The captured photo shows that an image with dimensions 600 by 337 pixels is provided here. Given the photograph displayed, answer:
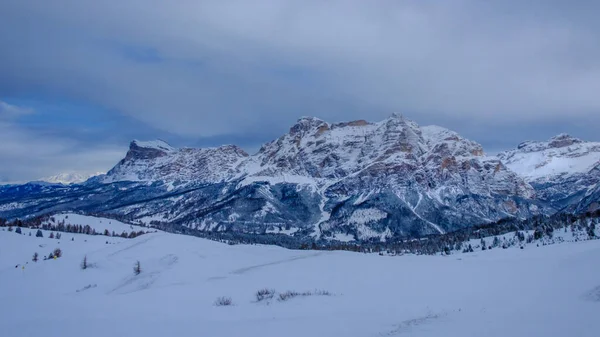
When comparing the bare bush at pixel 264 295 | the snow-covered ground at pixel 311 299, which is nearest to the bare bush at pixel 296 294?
the snow-covered ground at pixel 311 299

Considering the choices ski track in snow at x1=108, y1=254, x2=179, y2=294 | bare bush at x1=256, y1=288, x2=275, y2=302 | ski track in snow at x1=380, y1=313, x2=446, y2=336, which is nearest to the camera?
ski track in snow at x1=380, y1=313, x2=446, y2=336

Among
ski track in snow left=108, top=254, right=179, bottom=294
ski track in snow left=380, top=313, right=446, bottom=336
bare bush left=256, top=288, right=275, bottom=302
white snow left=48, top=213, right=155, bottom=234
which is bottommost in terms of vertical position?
ski track in snow left=108, top=254, right=179, bottom=294

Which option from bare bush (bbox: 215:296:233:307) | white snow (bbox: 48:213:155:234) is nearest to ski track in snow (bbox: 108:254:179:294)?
bare bush (bbox: 215:296:233:307)

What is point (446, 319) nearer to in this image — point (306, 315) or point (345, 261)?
point (306, 315)

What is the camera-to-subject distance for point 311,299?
21.6 metres

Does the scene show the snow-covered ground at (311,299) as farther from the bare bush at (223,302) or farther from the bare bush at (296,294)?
the bare bush at (296,294)

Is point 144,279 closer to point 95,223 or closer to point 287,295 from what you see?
point 287,295

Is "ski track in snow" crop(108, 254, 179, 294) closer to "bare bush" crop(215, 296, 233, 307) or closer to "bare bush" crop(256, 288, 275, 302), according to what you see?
"bare bush" crop(215, 296, 233, 307)

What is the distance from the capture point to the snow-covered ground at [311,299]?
50.0 feet

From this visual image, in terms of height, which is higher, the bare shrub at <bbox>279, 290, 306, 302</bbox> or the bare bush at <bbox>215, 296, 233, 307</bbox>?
the bare shrub at <bbox>279, 290, 306, 302</bbox>

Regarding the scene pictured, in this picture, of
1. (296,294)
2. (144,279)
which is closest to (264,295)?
(296,294)

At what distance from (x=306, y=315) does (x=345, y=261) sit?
22.5 meters

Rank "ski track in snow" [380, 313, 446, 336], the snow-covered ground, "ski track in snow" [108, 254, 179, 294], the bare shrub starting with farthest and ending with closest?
"ski track in snow" [108, 254, 179, 294] → the bare shrub → the snow-covered ground → "ski track in snow" [380, 313, 446, 336]

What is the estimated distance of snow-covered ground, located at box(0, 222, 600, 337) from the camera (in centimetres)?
1524
